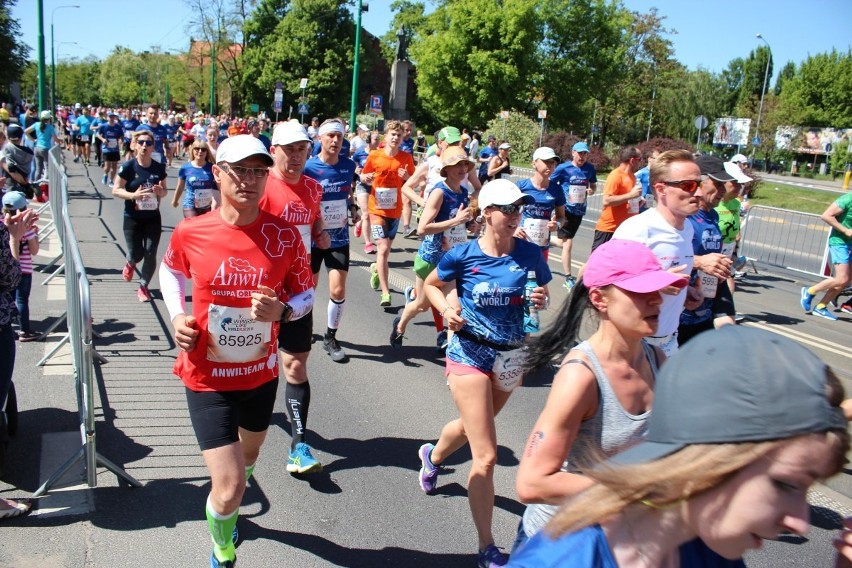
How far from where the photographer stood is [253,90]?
65312mm

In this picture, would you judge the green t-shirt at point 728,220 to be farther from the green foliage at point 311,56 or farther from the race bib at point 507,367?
the green foliage at point 311,56

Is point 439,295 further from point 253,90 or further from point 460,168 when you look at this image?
point 253,90

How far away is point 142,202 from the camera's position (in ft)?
28.9

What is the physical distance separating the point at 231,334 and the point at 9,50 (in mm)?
54049

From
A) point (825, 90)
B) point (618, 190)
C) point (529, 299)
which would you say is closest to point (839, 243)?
point (618, 190)

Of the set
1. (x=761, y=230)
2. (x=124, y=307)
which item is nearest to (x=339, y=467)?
(x=124, y=307)

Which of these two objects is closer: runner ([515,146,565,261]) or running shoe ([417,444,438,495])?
running shoe ([417,444,438,495])

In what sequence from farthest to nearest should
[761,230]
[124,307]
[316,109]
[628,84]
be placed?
[316,109] < [628,84] < [761,230] < [124,307]

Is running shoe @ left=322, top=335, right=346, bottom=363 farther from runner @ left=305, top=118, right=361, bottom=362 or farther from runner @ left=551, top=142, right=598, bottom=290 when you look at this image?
runner @ left=551, top=142, right=598, bottom=290

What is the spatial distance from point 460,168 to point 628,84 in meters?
51.5

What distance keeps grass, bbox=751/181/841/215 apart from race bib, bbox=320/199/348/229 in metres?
24.1

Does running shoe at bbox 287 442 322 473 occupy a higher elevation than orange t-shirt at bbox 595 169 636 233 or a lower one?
lower

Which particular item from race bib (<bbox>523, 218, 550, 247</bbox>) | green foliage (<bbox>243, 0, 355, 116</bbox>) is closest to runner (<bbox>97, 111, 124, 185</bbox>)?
race bib (<bbox>523, 218, 550, 247</bbox>)

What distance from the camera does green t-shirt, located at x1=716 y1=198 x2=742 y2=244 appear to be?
8359 millimetres
